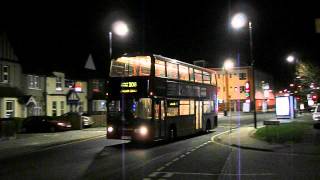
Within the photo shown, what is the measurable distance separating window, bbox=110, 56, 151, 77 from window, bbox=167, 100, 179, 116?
257 cm

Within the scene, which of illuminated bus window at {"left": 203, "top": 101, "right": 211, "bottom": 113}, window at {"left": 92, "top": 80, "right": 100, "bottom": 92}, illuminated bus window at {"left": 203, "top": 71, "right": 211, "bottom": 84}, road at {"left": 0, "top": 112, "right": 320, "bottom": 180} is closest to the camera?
road at {"left": 0, "top": 112, "right": 320, "bottom": 180}

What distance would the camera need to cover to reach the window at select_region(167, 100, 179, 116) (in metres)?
23.1

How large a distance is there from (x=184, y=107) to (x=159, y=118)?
11.8 feet

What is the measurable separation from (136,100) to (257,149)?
5761mm

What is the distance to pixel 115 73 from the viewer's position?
858 inches

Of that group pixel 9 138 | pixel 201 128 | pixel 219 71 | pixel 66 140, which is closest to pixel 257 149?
pixel 201 128

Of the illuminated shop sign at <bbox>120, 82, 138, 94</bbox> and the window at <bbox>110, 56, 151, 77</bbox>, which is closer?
the illuminated shop sign at <bbox>120, 82, 138, 94</bbox>

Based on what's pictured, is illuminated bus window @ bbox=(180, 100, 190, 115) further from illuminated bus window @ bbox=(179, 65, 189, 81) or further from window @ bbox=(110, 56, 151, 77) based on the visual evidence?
window @ bbox=(110, 56, 151, 77)

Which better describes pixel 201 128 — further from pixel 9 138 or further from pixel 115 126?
pixel 9 138

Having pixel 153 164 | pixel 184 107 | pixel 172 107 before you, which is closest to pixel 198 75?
pixel 184 107

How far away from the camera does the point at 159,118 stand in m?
22.0

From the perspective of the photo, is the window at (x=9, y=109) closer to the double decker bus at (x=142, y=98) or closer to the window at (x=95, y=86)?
the window at (x=95, y=86)

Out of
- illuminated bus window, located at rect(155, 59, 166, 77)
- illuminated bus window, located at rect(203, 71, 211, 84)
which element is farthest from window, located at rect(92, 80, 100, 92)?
illuminated bus window, located at rect(155, 59, 166, 77)

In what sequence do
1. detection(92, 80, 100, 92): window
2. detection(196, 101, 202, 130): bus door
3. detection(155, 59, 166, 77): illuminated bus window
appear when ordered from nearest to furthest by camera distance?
detection(155, 59, 166, 77): illuminated bus window
detection(196, 101, 202, 130): bus door
detection(92, 80, 100, 92): window
